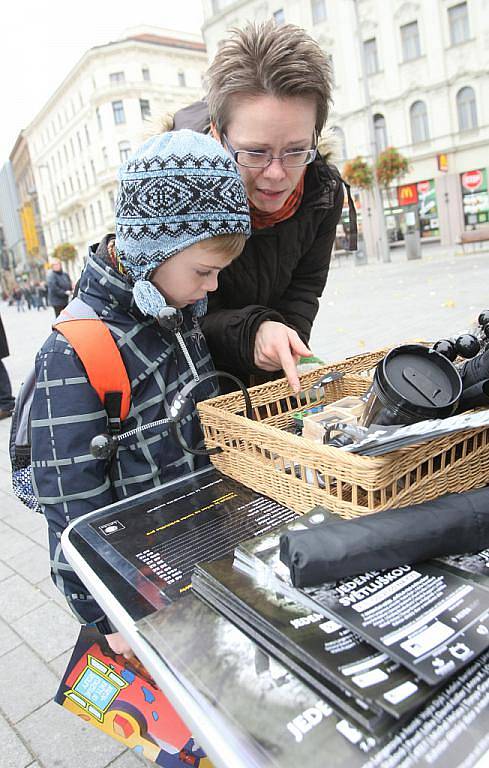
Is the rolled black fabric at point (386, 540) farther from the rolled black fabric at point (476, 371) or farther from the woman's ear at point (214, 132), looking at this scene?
the woman's ear at point (214, 132)

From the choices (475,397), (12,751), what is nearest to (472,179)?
(475,397)

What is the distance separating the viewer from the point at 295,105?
4.11 ft

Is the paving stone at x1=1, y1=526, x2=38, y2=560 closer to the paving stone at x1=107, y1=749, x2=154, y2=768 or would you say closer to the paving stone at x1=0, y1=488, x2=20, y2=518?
the paving stone at x1=0, y1=488, x2=20, y2=518

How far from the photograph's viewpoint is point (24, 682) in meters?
1.90

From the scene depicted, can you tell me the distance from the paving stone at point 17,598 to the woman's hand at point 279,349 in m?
1.67

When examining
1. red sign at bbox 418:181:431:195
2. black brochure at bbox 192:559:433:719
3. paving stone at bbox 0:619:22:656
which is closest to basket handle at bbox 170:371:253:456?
black brochure at bbox 192:559:433:719

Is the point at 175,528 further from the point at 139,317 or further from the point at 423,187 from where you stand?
the point at 423,187

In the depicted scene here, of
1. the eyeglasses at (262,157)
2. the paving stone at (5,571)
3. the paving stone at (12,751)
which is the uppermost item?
the eyeglasses at (262,157)

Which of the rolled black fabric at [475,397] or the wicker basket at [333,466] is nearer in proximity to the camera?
the wicker basket at [333,466]

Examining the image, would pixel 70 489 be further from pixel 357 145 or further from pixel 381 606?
pixel 357 145

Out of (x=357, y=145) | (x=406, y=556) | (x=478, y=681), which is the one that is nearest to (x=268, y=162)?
(x=406, y=556)

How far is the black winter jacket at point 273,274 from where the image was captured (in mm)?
1366

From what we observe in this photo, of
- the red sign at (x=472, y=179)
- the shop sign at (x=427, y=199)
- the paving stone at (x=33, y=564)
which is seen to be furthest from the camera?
the shop sign at (x=427, y=199)

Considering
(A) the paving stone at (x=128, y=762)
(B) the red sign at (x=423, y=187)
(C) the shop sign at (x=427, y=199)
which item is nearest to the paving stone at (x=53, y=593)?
(A) the paving stone at (x=128, y=762)
